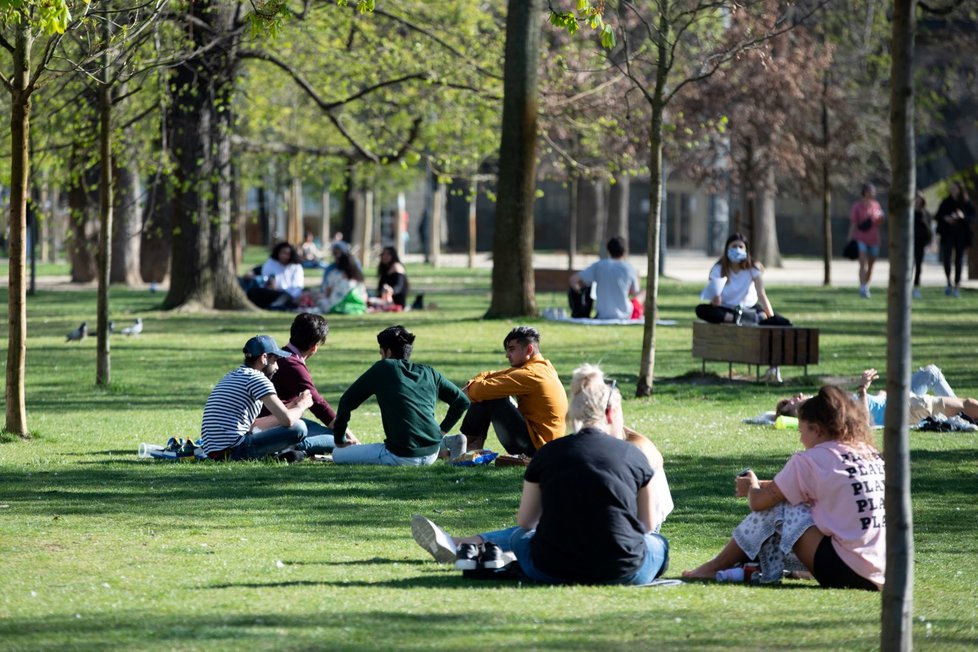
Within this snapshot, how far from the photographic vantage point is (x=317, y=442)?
39.5ft

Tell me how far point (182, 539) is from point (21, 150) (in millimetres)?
4810

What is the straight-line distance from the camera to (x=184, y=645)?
602 centimetres

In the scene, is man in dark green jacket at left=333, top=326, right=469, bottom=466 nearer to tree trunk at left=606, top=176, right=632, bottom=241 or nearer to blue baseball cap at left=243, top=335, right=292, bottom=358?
blue baseball cap at left=243, top=335, right=292, bottom=358

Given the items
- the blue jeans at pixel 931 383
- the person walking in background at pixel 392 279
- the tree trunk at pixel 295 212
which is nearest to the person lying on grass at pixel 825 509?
the blue jeans at pixel 931 383

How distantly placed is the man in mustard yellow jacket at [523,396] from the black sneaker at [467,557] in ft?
12.4

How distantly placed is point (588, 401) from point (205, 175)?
19.2 m

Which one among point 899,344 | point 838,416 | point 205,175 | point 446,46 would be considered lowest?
point 838,416

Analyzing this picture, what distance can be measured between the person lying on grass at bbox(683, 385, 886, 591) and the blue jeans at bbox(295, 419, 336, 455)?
4754 mm

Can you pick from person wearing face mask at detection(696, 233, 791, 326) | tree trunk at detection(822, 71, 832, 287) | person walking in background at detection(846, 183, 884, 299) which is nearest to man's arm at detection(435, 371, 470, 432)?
person wearing face mask at detection(696, 233, 791, 326)

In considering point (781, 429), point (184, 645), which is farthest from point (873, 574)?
point (781, 429)

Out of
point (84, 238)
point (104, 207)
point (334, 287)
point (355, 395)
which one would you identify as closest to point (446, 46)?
point (334, 287)

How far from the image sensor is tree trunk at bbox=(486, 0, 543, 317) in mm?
24266

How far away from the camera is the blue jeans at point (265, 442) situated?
11.7m

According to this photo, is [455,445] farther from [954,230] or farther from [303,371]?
[954,230]
